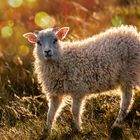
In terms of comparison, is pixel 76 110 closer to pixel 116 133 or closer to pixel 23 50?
pixel 116 133

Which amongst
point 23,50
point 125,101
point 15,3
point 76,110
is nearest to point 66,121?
point 76,110

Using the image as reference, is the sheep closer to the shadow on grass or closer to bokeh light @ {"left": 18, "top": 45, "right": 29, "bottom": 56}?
the shadow on grass

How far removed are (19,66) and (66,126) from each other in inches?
126

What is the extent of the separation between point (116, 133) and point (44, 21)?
274 inches

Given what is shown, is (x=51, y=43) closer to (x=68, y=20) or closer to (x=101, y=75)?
(x=101, y=75)

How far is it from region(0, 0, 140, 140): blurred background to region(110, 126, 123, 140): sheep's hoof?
5.0 inches

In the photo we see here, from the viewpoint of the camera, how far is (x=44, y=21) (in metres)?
14.0

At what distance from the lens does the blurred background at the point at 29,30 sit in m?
8.52

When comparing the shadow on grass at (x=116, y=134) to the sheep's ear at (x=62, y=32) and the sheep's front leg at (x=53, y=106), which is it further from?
the sheep's ear at (x=62, y=32)

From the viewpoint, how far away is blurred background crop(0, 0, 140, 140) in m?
8.52

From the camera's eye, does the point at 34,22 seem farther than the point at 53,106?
Yes

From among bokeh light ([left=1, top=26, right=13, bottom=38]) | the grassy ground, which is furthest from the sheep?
bokeh light ([left=1, top=26, right=13, bottom=38])

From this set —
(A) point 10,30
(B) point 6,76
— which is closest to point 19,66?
(B) point 6,76

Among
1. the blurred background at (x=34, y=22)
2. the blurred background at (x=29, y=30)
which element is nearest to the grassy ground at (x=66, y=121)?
the blurred background at (x=29, y=30)
